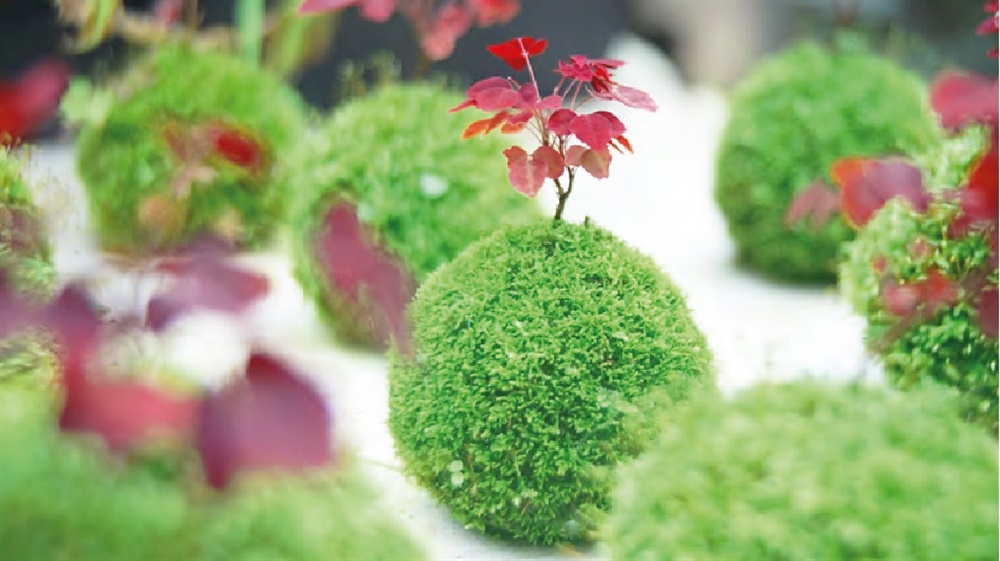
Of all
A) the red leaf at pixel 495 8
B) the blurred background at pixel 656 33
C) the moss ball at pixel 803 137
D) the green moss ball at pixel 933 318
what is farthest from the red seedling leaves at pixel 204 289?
the blurred background at pixel 656 33

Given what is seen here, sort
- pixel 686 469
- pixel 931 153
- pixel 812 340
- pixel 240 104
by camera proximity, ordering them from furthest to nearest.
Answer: pixel 240 104 < pixel 812 340 < pixel 931 153 < pixel 686 469

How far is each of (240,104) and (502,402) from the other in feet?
9.07

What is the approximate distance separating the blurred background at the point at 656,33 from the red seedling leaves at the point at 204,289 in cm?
417

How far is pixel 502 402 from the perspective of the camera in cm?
186

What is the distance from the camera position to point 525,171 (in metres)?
1.82

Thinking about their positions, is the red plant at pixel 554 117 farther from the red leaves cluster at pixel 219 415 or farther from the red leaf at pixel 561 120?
the red leaves cluster at pixel 219 415

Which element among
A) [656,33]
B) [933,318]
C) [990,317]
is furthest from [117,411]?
[656,33]

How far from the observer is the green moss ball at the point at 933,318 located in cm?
219

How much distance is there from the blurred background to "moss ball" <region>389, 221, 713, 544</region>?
124 inches

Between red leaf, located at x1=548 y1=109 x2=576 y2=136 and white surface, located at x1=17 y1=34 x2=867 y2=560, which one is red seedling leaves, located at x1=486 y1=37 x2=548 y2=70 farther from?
white surface, located at x1=17 y1=34 x2=867 y2=560

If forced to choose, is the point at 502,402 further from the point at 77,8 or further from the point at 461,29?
the point at 77,8

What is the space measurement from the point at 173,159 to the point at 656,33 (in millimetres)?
5453

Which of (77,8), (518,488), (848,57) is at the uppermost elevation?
(848,57)

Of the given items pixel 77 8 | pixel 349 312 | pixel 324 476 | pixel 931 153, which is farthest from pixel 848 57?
pixel 324 476
